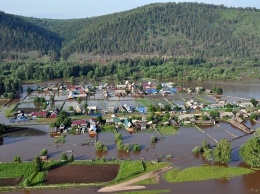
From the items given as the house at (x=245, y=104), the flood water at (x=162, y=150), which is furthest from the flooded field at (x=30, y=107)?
the house at (x=245, y=104)

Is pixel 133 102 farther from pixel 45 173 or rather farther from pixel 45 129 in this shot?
pixel 45 173

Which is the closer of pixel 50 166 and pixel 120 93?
pixel 50 166

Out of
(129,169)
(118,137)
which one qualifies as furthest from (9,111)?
(129,169)

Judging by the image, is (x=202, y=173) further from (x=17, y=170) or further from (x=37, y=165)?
(x=17, y=170)

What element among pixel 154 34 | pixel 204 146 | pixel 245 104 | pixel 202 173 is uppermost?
pixel 154 34

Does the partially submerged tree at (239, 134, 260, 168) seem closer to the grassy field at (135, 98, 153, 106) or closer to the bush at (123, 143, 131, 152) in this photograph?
the bush at (123, 143, 131, 152)

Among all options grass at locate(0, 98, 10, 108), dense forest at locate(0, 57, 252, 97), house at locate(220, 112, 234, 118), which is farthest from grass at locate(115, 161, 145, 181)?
dense forest at locate(0, 57, 252, 97)
